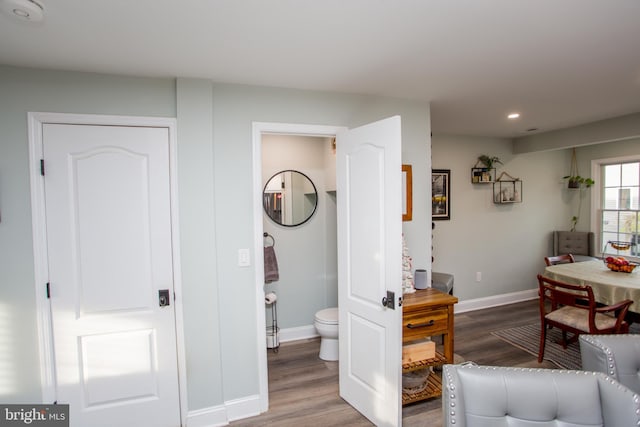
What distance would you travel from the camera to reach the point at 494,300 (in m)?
4.95

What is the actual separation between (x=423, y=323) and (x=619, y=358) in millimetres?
1114

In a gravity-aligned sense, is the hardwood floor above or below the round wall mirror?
below

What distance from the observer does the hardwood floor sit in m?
2.40

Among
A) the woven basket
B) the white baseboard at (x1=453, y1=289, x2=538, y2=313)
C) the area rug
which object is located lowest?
the area rug

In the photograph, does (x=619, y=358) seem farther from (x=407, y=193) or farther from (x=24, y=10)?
(x=24, y=10)

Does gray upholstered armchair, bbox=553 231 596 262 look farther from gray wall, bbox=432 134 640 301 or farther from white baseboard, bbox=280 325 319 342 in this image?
white baseboard, bbox=280 325 319 342

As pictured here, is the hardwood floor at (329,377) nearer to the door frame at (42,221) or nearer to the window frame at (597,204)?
the door frame at (42,221)

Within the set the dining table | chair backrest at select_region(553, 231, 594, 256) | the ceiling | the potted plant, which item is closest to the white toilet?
the ceiling

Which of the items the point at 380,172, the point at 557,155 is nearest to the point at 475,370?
the point at 380,172

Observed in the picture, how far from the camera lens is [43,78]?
2.06 metres

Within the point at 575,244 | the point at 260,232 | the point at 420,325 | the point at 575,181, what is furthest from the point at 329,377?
the point at 575,181

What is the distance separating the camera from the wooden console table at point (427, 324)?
2.43 meters

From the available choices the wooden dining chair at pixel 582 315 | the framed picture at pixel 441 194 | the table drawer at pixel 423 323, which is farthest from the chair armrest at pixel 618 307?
the framed picture at pixel 441 194

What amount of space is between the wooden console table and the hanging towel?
4.64 feet
